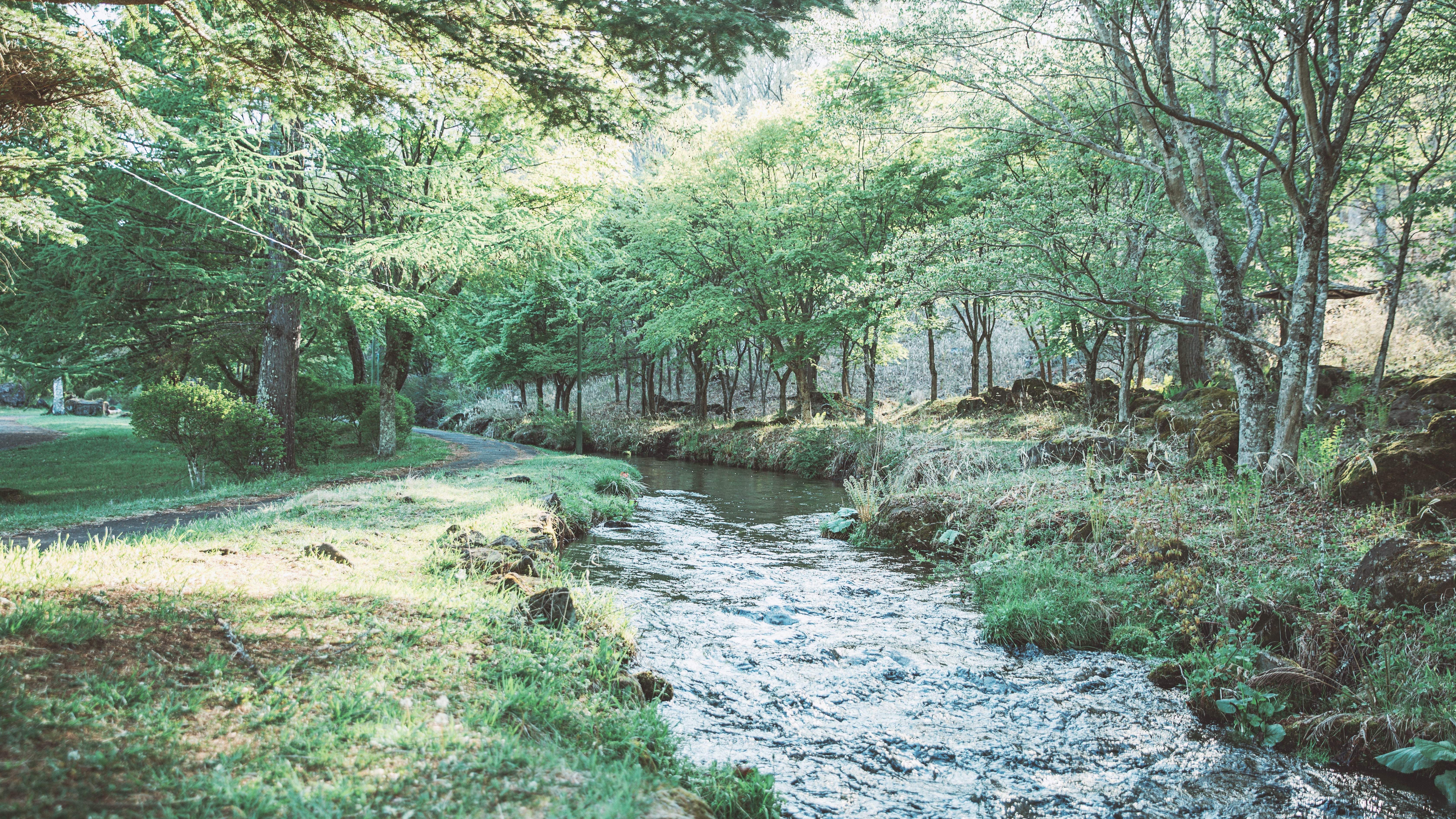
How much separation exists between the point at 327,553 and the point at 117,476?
1191 centimetres

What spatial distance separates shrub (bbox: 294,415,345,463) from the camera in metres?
14.2

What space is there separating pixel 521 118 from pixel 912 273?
7.61 m

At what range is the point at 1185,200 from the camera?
8.47 m

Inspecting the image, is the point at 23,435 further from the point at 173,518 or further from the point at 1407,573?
the point at 1407,573

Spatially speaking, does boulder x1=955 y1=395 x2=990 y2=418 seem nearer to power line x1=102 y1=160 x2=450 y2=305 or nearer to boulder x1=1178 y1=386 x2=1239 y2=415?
boulder x1=1178 y1=386 x2=1239 y2=415

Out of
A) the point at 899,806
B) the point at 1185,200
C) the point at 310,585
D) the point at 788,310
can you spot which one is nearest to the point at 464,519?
the point at 310,585

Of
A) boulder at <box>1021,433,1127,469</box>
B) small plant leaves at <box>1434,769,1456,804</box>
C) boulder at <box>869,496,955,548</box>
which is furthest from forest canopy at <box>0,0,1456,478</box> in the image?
small plant leaves at <box>1434,769,1456,804</box>

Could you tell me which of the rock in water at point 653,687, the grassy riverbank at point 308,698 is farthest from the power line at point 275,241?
the rock in water at point 653,687

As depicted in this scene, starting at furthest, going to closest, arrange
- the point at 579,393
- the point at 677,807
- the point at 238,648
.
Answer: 1. the point at 579,393
2. the point at 238,648
3. the point at 677,807

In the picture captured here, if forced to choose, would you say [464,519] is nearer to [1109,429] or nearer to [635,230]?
[1109,429]

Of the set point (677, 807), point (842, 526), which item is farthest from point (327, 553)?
point (842, 526)

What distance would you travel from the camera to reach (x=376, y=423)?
18.3 meters

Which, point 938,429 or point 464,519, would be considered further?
point 938,429

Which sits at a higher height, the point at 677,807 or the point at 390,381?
the point at 390,381
